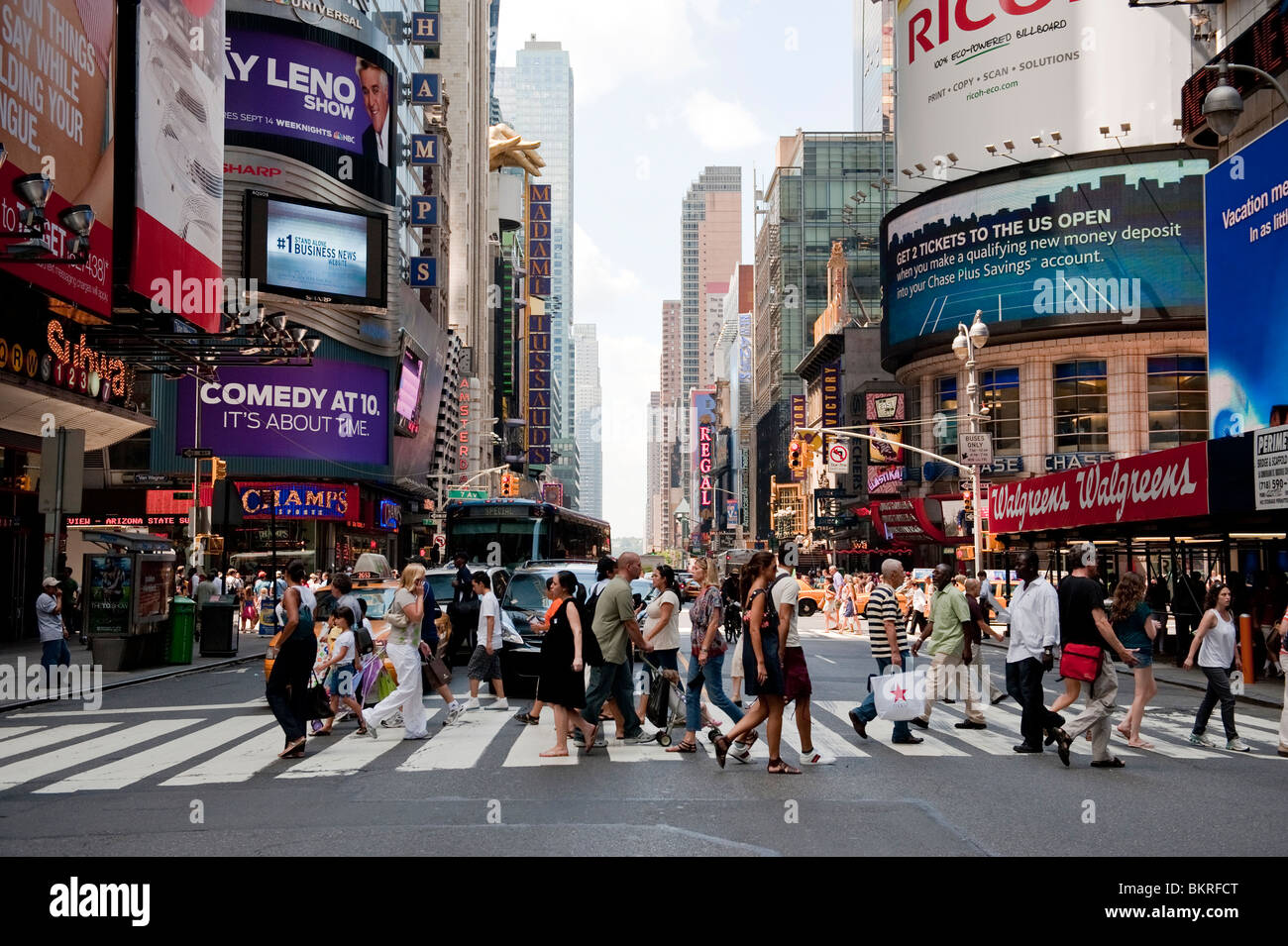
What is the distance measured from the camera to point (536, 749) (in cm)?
1283

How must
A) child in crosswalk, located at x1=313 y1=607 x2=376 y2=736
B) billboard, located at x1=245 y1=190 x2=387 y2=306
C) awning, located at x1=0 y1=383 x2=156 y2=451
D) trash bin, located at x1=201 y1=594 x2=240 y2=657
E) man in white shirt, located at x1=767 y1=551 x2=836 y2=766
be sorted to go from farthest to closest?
billboard, located at x1=245 y1=190 x2=387 y2=306 → trash bin, located at x1=201 y1=594 x2=240 y2=657 → awning, located at x1=0 y1=383 x2=156 y2=451 → child in crosswalk, located at x1=313 y1=607 x2=376 y2=736 → man in white shirt, located at x1=767 y1=551 x2=836 y2=766

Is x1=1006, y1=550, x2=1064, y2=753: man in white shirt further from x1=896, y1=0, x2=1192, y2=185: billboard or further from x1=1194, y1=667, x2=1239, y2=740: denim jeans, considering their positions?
x1=896, y1=0, x2=1192, y2=185: billboard

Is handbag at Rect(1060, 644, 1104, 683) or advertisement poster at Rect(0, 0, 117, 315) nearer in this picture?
handbag at Rect(1060, 644, 1104, 683)

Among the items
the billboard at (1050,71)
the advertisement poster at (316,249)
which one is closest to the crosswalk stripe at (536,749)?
the advertisement poster at (316,249)

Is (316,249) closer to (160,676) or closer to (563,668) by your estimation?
(160,676)

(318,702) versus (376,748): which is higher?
(318,702)

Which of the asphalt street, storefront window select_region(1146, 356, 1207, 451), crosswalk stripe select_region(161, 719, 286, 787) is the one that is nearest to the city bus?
the asphalt street

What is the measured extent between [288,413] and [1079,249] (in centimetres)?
3759

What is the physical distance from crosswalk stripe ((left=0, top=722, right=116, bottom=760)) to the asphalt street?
43 mm

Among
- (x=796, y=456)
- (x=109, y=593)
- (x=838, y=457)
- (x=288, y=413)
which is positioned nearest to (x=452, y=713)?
(x=109, y=593)

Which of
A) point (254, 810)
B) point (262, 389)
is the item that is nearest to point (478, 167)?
point (262, 389)

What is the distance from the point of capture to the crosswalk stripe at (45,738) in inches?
516

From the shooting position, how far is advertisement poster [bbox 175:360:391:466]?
186 ft

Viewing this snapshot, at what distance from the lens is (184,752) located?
12.7 m
